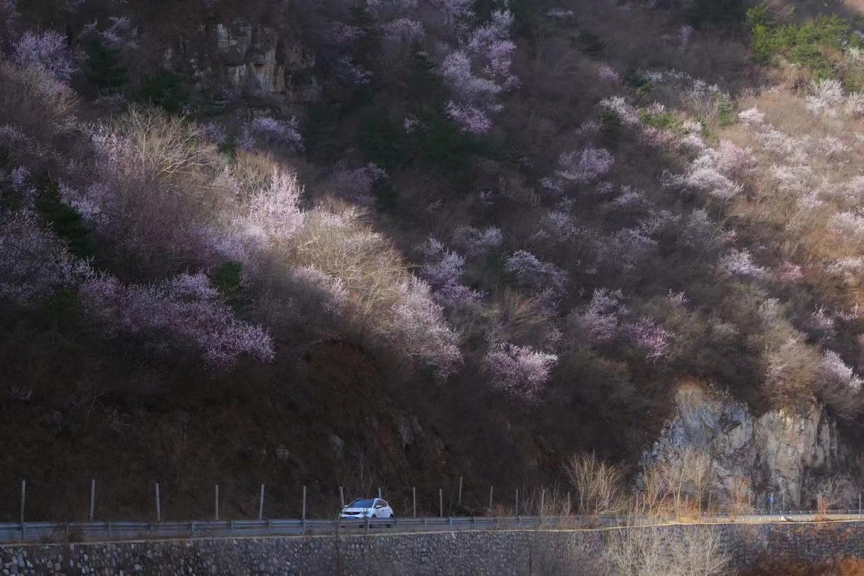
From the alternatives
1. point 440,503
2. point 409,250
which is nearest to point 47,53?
point 409,250

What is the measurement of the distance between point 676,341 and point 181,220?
86.9ft

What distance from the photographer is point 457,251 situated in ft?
196

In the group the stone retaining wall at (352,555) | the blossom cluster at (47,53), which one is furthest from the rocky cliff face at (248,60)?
the stone retaining wall at (352,555)

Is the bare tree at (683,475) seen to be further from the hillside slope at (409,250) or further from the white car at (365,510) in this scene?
the white car at (365,510)

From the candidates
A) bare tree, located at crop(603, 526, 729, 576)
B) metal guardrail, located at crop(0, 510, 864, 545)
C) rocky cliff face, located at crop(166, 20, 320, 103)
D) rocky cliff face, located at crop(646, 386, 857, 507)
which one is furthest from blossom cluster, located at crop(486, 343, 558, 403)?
rocky cliff face, located at crop(166, 20, 320, 103)

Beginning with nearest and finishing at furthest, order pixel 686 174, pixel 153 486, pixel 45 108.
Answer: pixel 153 486 < pixel 45 108 < pixel 686 174

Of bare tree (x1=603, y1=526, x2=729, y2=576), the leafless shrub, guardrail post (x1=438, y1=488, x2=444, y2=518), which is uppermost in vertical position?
the leafless shrub

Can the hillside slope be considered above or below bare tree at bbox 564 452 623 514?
above

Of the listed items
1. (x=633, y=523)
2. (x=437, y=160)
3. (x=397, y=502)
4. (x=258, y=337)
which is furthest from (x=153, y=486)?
(x=437, y=160)

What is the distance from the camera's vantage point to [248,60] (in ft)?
209

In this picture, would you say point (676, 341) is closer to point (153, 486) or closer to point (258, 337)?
point (258, 337)

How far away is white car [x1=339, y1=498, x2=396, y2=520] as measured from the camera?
3347cm

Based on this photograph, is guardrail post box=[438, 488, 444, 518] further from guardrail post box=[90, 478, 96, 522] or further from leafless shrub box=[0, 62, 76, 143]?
leafless shrub box=[0, 62, 76, 143]

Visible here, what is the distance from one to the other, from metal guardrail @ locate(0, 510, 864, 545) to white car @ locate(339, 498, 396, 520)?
27cm
